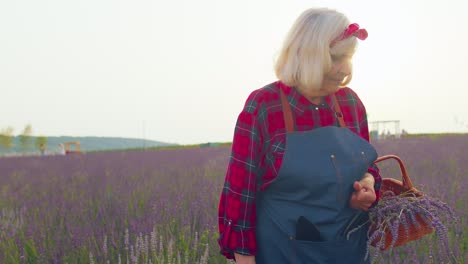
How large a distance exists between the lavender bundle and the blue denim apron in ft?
0.26

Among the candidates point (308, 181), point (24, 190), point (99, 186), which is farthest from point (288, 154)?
point (24, 190)

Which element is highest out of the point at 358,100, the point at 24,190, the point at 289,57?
the point at 289,57

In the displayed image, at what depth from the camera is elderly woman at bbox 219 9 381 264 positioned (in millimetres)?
1554

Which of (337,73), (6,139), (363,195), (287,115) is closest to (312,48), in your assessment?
(337,73)

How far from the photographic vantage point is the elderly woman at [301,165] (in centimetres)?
155

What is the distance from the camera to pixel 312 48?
5.16 ft

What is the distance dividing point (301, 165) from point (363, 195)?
0.75 ft

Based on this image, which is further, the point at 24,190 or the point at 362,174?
the point at 24,190

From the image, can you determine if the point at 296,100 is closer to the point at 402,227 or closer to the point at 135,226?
the point at 402,227

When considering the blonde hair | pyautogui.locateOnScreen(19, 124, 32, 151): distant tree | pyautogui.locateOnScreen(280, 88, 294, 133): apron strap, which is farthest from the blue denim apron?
pyautogui.locateOnScreen(19, 124, 32, 151): distant tree

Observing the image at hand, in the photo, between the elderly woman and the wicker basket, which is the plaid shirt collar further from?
the wicker basket

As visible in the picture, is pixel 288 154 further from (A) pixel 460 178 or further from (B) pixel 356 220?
(A) pixel 460 178

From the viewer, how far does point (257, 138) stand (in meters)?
1.61

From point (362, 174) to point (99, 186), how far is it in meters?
4.54
